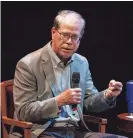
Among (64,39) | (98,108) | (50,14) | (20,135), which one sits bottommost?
(20,135)

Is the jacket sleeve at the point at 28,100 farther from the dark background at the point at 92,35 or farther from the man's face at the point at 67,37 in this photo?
the dark background at the point at 92,35

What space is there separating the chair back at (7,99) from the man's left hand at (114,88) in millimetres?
707

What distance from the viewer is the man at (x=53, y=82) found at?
2.49 m

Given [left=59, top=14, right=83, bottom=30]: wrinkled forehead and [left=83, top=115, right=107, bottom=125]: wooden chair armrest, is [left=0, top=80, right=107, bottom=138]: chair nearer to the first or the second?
[left=83, top=115, right=107, bottom=125]: wooden chair armrest

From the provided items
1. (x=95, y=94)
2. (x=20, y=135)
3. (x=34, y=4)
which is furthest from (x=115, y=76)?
(x=20, y=135)

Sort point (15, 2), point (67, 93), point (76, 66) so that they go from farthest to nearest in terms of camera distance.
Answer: point (15, 2) < point (76, 66) < point (67, 93)

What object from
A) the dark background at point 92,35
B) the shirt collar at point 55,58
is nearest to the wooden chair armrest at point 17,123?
the shirt collar at point 55,58

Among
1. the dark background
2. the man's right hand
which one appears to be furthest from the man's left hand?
the dark background

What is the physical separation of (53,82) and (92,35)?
1080mm

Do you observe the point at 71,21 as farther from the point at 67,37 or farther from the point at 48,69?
the point at 48,69

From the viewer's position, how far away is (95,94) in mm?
2877

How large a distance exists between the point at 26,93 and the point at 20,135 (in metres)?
0.34

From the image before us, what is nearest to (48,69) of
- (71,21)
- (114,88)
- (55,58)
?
(55,58)

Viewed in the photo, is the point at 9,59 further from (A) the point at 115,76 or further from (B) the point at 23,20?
(A) the point at 115,76
